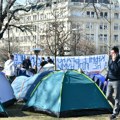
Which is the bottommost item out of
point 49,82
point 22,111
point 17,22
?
point 22,111

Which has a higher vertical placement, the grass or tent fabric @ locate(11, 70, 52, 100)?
tent fabric @ locate(11, 70, 52, 100)

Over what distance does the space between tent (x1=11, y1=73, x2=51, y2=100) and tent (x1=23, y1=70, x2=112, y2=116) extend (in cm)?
242

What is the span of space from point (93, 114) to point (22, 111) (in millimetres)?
2157

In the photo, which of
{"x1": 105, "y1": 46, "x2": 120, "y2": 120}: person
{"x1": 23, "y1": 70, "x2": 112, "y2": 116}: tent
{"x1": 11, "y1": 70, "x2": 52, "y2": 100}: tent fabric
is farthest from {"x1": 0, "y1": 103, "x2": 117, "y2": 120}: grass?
{"x1": 11, "y1": 70, "x2": 52, "y2": 100}: tent fabric

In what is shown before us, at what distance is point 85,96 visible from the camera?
11.7 meters

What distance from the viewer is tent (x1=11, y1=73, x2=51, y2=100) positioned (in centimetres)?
1455

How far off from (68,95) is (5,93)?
2.54 m

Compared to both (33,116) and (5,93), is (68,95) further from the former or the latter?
(5,93)

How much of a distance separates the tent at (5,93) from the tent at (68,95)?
1.26 meters

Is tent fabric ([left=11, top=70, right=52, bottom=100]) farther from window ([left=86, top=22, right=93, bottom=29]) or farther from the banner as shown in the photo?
window ([left=86, top=22, right=93, bottom=29])

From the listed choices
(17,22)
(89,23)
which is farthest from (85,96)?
(89,23)

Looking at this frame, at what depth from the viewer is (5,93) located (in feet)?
43.3

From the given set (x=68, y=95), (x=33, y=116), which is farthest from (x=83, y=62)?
(x=33, y=116)

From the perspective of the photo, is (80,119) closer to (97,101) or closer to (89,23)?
(97,101)
